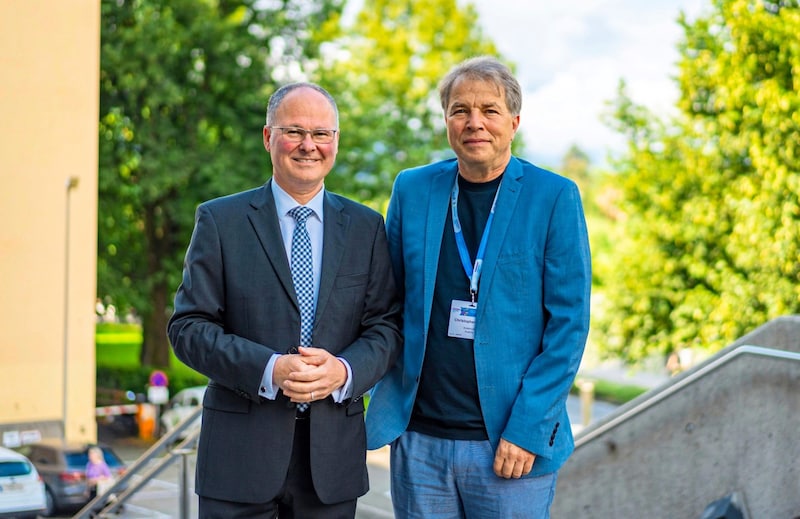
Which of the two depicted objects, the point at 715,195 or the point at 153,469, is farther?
the point at 715,195

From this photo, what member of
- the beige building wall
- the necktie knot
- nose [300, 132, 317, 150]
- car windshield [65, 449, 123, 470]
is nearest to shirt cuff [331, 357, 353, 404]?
the necktie knot

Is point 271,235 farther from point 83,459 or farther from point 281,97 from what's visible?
point 83,459

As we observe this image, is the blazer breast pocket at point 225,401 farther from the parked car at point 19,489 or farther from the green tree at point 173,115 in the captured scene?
the green tree at point 173,115

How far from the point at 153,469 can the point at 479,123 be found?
124 inches

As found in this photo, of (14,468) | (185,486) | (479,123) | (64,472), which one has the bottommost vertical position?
(64,472)

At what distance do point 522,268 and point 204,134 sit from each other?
18319mm

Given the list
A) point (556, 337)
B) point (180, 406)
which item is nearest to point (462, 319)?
point (556, 337)

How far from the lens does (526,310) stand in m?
2.47

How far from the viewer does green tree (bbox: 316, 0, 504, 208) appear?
20438mm

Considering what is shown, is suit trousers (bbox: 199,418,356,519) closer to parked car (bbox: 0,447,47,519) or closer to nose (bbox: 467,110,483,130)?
nose (bbox: 467,110,483,130)

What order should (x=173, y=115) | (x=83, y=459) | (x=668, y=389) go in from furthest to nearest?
(x=173, y=115) → (x=83, y=459) → (x=668, y=389)

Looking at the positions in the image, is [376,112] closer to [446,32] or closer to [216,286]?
[446,32]

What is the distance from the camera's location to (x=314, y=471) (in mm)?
2350

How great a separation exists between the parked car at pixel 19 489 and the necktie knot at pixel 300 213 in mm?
9106
